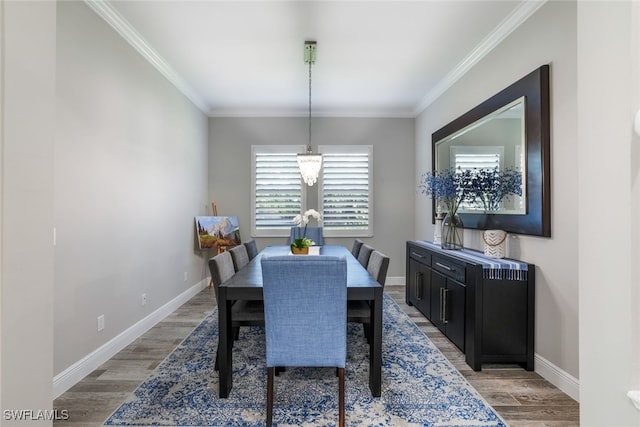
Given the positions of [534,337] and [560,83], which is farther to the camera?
[534,337]

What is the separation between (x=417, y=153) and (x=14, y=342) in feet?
16.7

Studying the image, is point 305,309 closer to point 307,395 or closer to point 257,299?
point 257,299

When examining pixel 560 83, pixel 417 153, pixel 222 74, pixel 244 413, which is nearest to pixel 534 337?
pixel 560 83

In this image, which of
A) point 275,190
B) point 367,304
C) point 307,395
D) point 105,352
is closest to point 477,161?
point 367,304

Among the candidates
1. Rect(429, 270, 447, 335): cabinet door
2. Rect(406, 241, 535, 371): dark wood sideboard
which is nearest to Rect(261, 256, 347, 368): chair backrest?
Rect(406, 241, 535, 371): dark wood sideboard

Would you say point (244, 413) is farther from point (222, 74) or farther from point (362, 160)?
point (362, 160)

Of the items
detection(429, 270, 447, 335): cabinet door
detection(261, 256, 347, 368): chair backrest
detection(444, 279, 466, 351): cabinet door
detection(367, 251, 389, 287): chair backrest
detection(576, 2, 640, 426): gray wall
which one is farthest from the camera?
detection(429, 270, 447, 335): cabinet door

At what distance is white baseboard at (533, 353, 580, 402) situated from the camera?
2.03 meters

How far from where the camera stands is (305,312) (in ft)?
5.75

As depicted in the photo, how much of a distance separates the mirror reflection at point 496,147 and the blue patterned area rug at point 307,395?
1463mm

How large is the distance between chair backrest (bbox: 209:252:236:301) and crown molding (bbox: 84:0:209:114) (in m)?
2.20

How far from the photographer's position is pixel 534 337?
7.86 feet

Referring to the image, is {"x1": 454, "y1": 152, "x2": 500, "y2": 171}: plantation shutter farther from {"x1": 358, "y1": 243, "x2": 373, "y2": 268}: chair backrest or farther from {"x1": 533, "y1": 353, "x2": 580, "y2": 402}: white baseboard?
{"x1": 533, "y1": 353, "x2": 580, "y2": 402}: white baseboard

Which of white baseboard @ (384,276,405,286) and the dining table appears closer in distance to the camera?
the dining table
